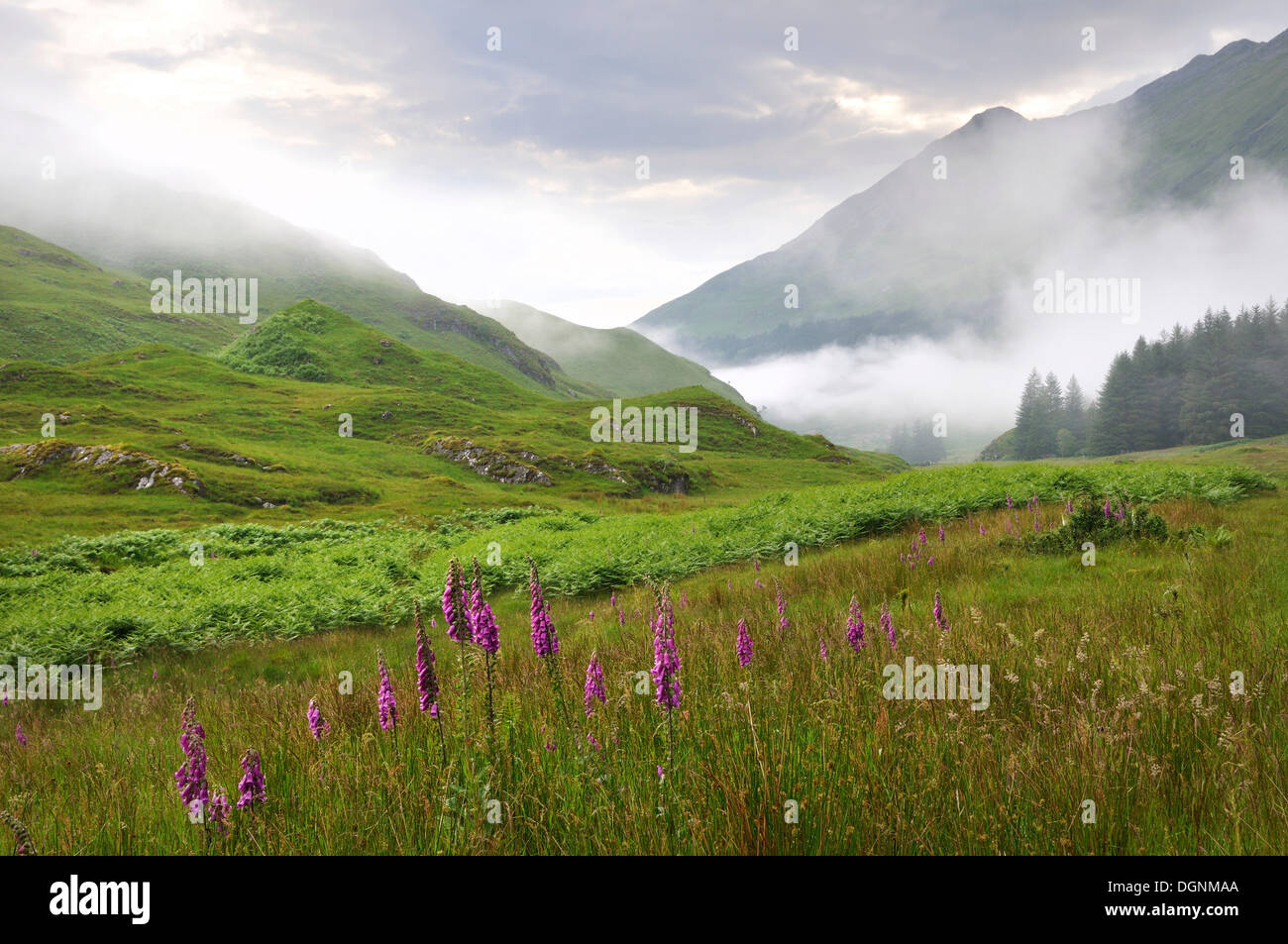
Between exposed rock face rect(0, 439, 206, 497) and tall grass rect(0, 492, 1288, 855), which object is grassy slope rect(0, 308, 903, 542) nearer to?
exposed rock face rect(0, 439, 206, 497)

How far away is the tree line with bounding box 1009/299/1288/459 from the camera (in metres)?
95.4

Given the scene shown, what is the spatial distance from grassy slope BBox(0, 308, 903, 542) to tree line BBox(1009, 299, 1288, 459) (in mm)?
54362

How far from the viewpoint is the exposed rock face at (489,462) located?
5869cm

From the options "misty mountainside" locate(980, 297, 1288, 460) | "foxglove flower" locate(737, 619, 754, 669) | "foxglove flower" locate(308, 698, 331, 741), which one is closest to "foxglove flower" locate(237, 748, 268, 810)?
"foxglove flower" locate(308, 698, 331, 741)

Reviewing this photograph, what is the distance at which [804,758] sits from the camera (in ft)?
10.5

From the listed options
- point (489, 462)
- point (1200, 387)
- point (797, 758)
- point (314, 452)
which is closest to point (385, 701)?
point (797, 758)

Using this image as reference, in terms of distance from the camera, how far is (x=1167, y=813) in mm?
2799

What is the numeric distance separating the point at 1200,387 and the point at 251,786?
5313 inches

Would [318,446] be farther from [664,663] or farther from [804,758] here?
[804,758]

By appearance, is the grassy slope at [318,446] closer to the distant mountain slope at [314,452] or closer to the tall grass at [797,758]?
the distant mountain slope at [314,452]

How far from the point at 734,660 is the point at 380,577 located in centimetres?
1503

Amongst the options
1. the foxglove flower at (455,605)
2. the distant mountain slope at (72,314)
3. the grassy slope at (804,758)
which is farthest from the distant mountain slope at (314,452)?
the foxglove flower at (455,605)

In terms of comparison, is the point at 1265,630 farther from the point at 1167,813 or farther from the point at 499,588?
the point at 499,588
